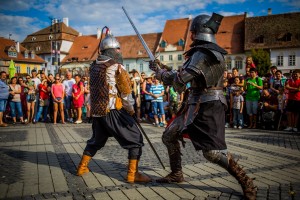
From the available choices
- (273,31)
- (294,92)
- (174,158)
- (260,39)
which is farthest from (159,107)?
(273,31)

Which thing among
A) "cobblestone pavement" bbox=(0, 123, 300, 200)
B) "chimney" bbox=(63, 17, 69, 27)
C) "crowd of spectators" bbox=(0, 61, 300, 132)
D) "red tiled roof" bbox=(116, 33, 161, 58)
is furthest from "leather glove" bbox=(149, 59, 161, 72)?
"chimney" bbox=(63, 17, 69, 27)

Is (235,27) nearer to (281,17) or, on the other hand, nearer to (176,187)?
(281,17)

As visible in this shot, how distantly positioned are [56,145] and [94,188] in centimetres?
331

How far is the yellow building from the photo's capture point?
152 feet

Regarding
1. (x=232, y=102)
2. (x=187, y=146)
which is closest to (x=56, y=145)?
Answer: (x=187, y=146)

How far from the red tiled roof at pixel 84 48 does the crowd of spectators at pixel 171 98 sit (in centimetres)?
4288

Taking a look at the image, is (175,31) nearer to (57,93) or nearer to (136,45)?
(136,45)

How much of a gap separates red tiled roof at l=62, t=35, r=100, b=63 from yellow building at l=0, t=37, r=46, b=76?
6986mm

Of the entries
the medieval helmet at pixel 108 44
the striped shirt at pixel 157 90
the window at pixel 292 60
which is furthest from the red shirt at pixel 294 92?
the window at pixel 292 60

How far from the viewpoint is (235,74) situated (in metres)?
10.4

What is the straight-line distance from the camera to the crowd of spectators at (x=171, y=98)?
9.38m

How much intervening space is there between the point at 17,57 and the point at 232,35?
38573 millimetres

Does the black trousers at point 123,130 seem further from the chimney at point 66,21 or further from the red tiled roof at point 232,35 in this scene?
the chimney at point 66,21

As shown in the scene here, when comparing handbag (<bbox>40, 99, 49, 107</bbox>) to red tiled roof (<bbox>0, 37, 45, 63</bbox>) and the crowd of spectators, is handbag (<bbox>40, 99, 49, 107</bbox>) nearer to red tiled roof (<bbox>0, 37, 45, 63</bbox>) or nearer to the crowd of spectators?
the crowd of spectators
